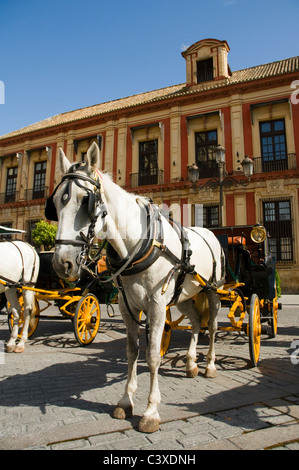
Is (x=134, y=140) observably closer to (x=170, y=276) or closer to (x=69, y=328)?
(x=69, y=328)

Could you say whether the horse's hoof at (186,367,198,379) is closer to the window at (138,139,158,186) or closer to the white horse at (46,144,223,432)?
the white horse at (46,144,223,432)

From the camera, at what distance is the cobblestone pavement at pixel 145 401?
204cm

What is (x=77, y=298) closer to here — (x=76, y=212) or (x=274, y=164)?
(x=76, y=212)

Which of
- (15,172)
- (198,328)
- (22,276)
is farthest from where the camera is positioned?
(15,172)

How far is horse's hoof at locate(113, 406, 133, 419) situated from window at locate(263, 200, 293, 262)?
14718 mm

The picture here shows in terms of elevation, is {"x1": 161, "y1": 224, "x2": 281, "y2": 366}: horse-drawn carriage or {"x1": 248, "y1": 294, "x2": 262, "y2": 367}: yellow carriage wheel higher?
{"x1": 161, "y1": 224, "x2": 281, "y2": 366}: horse-drawn carriage

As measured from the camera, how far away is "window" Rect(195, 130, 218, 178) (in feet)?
58.6

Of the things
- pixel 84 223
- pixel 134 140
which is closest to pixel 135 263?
pixel 84 223

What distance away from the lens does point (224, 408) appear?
8.39 ft

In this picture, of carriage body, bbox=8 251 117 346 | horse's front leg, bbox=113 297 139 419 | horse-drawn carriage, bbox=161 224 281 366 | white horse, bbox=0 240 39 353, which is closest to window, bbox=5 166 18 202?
carriage body, bbox=8 251 117 346

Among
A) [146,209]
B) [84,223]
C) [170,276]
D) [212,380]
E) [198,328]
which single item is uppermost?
[146,209]

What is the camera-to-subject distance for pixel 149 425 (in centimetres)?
217

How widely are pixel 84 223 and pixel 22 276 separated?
3.46 meters

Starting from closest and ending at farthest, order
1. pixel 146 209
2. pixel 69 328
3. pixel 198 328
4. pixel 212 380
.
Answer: pixel 146 209
pixel 212 380
pixel 198 328
pixel 69 328
